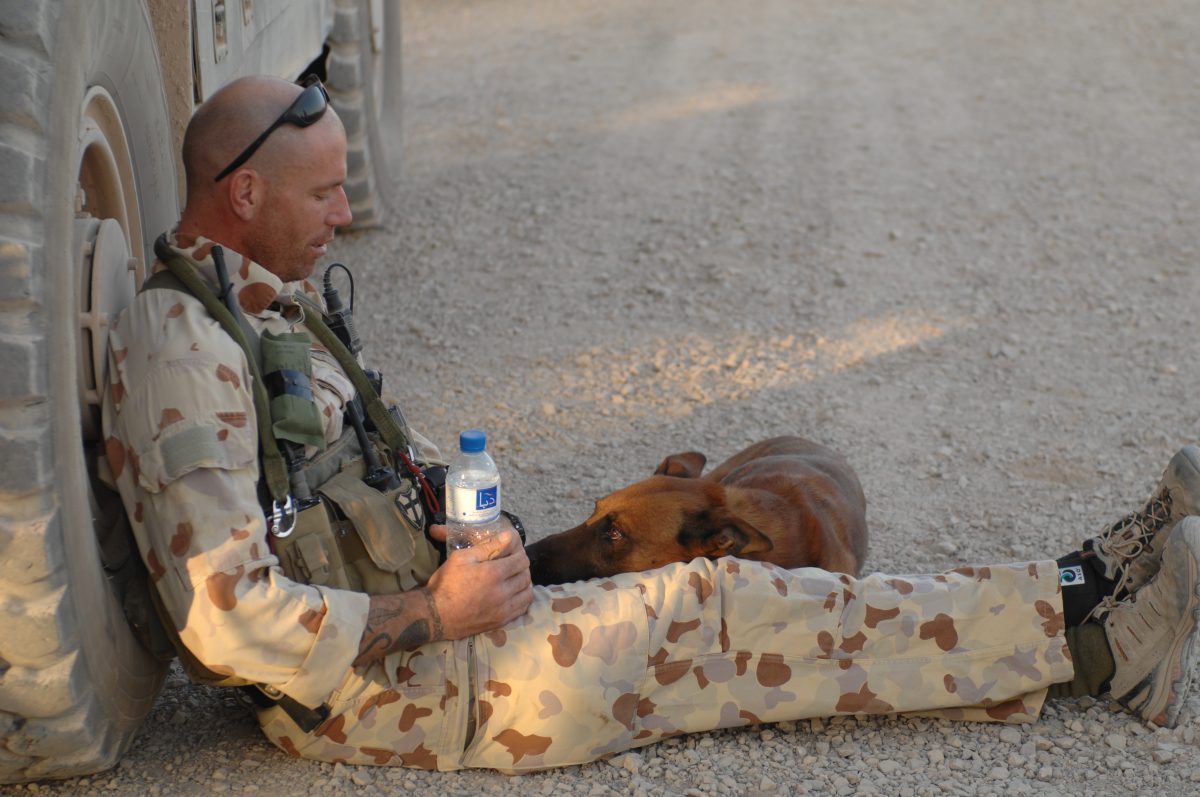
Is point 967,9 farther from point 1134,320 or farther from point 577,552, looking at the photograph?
point 577,552

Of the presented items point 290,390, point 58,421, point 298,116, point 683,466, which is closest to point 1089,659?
point 683,466

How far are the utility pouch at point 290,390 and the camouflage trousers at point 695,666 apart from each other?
1.79 ft

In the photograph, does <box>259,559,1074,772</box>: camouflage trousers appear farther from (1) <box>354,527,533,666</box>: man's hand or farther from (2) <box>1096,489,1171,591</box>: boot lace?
(2) <box>1096,489,1171,591</box>: boot lace

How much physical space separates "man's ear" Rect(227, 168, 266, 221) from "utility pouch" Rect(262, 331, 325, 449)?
0.98 feet

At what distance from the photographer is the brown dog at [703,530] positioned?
3.35 meters

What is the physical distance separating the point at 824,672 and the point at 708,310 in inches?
123

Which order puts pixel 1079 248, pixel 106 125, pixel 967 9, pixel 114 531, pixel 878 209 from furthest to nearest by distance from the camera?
pixel 967 9, pixel 878 209, pixel 1079 248, pixel 106 125, pixel 114 531

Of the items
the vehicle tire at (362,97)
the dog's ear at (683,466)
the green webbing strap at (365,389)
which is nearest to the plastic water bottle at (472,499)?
the green webbing strap at (365,389)

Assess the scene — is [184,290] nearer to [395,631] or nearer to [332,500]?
[332,500]

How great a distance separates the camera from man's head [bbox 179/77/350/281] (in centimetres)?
273

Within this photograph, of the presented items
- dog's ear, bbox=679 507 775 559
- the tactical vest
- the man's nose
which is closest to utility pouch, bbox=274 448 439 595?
the tactical vest

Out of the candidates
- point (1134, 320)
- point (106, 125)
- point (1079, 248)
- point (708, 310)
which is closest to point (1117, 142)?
point (1079, 248)

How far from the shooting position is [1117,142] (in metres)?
8.50

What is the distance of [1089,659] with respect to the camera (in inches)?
125
